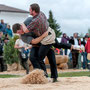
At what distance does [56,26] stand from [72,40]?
129ft

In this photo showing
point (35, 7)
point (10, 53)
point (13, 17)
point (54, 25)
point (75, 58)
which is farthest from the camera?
point (54, 25)

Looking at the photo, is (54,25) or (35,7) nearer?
(35,7)

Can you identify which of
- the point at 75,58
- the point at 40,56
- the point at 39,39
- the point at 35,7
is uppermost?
the point at 35,7

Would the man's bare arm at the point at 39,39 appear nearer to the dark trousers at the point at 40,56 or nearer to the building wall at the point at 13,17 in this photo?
the dark trousers at the point at 40,56

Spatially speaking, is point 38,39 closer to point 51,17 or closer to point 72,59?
point 72,59

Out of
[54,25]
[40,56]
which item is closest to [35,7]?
[40,56]

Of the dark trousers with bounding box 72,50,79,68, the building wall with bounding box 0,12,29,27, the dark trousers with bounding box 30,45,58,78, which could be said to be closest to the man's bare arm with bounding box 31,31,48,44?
the dark trousers with bounding box 30,45,58,78

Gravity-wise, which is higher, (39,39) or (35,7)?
(35,7)

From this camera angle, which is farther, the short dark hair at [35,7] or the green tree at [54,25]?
the green tree at [54,25]

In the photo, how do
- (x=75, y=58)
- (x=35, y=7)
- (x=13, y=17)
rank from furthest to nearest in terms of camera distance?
(x=13, y=17), (x=75, y=58), (x=35, y=7)

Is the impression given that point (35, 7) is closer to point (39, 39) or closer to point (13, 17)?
point (39, 39)

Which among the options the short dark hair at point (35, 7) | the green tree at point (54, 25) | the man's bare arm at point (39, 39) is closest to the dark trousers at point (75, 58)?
the man's bare arm at point (39, 39)

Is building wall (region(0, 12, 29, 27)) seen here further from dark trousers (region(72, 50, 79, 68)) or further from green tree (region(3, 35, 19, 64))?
green tree (region(3, 35, 19, 64))

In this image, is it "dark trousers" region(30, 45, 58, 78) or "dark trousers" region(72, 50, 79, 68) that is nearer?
"dark trousers" region(30, 45, 58, 78)
